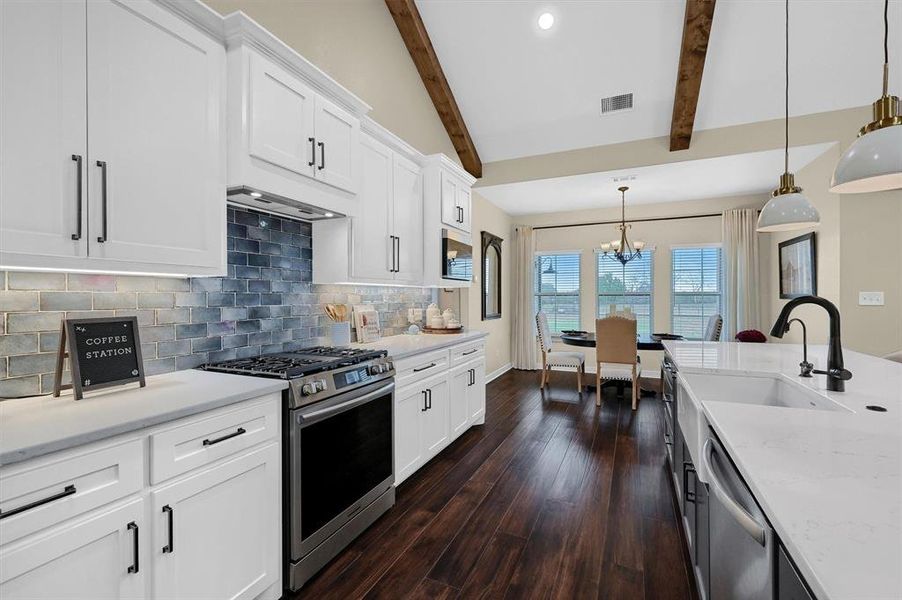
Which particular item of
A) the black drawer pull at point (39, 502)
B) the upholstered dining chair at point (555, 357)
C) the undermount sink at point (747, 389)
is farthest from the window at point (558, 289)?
the black drawer pull at point (39, 502)

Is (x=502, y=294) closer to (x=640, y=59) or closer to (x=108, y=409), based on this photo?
(x=640, y=59)

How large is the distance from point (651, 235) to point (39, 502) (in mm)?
7036

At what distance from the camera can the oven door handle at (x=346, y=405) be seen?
6.07ft

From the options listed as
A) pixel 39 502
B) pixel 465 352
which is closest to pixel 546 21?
pixel 465 352

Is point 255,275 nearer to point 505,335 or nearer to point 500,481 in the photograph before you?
point 500,481

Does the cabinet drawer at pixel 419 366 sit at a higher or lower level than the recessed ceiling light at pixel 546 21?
Answer: lower

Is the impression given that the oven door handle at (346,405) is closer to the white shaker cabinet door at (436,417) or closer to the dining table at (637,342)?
the white shaker cabinet door at (436,417)

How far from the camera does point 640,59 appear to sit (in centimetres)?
395

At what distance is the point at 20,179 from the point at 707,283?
718cm

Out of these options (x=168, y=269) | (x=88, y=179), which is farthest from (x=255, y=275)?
(x=88, y=179)

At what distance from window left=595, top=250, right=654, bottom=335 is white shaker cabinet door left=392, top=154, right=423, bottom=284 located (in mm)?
4162

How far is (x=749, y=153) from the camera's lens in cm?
430

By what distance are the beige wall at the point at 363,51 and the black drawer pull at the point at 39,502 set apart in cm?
231

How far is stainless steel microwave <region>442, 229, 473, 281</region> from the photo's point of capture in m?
3.74
